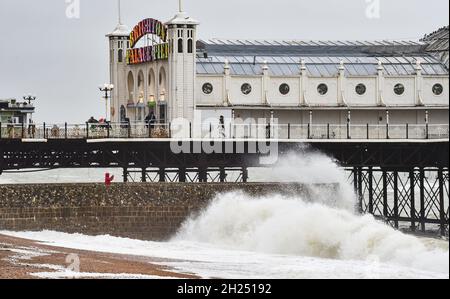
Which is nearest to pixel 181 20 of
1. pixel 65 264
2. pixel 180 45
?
pixel 180 45

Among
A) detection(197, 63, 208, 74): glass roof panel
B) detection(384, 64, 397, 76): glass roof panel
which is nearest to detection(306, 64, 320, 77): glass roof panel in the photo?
detection(384, 64, 397, 76): glass roof panel

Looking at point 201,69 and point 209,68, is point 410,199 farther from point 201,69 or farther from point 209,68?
point 201,69

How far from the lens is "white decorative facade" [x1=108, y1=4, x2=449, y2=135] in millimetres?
76812

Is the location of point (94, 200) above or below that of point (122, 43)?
below

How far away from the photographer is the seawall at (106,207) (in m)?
65.6

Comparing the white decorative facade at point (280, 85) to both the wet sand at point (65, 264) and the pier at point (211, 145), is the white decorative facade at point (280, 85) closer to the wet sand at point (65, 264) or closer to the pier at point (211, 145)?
the pier at point (211, 145)

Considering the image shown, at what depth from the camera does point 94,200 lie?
66.6 m

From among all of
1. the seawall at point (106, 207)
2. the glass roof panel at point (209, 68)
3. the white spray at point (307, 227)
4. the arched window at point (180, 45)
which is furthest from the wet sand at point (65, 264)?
the glass roof panel at point (209, 68)

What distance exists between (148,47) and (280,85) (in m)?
7.81

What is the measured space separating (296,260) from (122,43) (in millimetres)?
34109

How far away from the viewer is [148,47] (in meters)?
81.2

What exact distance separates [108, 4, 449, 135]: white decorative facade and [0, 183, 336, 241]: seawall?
8.72m
